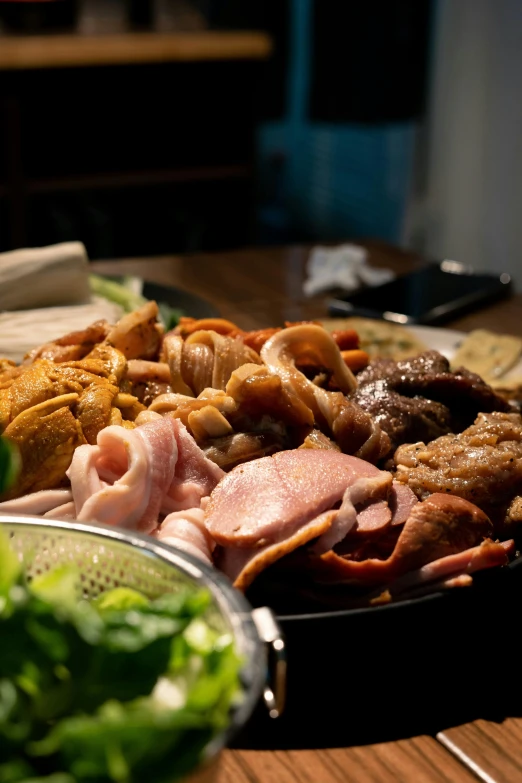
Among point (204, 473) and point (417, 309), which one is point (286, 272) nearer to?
point (417, 309)

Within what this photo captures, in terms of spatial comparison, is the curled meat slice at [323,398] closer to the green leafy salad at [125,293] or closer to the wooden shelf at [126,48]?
the green leafy salad at [125,293]

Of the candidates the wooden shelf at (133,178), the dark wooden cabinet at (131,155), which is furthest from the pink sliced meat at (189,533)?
the wooden shelf at (133,178)

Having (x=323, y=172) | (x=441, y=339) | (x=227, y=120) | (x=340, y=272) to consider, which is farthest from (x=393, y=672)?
(x=323, y=172)

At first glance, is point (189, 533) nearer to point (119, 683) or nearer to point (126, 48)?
point (119, 683)

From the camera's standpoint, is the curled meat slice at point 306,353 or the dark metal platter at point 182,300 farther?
the dark metal platter at point 182,300

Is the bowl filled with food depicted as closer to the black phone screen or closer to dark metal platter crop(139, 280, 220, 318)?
dark metal platter crop(139, 280, 220, 318)

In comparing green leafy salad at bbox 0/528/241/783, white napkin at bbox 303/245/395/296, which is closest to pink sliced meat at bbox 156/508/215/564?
green leafy salad at bbox 0/528/241/783

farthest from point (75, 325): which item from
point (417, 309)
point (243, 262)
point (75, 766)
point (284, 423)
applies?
point (75, 766)
